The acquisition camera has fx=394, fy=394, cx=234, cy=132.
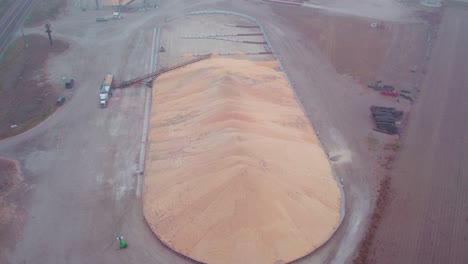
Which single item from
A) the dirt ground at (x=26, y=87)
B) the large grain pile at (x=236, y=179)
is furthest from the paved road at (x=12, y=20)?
the large grain pile at (x=236, y=179)

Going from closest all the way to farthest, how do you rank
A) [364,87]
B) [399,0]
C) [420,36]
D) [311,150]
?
[311,150] < [364,87] < [420,36] < [399,0]

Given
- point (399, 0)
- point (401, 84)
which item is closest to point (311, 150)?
point (401, 84)

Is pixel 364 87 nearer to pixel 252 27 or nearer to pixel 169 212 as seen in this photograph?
pixel 252 27

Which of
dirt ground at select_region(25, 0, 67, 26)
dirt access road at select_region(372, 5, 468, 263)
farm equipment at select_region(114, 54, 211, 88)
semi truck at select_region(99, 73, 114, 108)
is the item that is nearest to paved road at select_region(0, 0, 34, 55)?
dirt ground at select_region(25, 0, 67, 26)

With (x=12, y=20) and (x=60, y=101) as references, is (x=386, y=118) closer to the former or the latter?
(x=60, y=101)

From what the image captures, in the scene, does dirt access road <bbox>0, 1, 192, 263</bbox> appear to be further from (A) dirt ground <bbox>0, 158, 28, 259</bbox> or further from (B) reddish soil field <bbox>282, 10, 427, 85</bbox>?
(B) reddish soil field <bbox>282, 10, 427, 85</bbox>

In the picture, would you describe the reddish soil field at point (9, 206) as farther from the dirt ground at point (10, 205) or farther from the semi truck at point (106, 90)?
the semi truck at point (106, 90)
